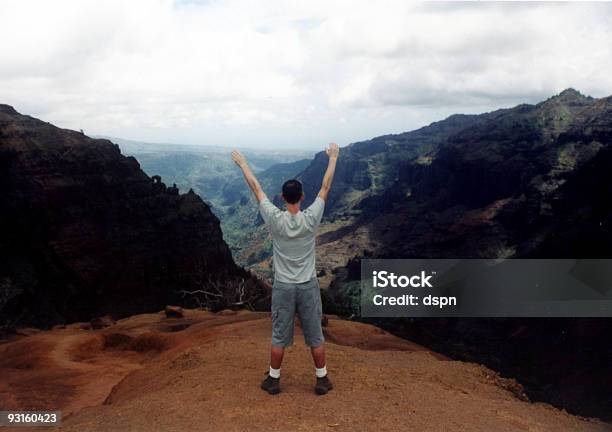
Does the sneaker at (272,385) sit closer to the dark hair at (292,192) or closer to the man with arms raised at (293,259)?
the man with arms raised at (293,259)

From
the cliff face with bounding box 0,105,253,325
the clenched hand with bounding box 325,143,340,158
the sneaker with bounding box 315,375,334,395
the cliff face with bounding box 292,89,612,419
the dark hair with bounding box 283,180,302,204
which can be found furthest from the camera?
the cliff face with bounding box 0,105,253,325

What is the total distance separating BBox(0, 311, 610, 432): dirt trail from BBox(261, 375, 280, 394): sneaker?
0.07m

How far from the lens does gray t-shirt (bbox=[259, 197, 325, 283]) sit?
5.57 meters

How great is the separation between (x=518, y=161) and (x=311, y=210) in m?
83.6

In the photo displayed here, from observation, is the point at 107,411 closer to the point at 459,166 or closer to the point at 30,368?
the point at 30,368

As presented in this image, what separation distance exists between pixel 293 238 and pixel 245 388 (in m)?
2.04

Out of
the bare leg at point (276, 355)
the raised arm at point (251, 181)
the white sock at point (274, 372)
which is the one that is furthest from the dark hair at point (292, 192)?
the white sock at point (274, 372)

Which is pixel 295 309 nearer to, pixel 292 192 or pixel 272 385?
pixel 272 385

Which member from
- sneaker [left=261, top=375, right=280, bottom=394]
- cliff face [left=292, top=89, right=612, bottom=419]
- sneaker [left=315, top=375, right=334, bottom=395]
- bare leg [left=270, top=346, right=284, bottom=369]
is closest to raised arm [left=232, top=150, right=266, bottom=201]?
bare leg [left=270, top=346, right=284, bottom=369]

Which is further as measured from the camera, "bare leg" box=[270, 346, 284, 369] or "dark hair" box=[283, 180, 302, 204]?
"bare leg" box=[270, 346, 284, 369]

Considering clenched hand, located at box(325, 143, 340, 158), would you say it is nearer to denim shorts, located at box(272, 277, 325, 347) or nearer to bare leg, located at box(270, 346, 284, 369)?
denim shorts, located at box(272, 277, 325, 347)

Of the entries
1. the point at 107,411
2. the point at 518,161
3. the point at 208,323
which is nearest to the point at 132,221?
the point at 208,323

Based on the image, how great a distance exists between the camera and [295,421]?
536 centimetres

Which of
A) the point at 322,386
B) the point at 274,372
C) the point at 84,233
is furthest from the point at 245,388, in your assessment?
the point at 84,233
